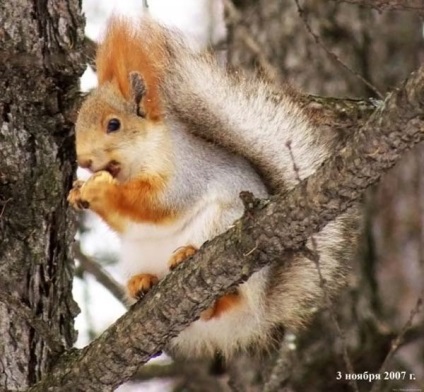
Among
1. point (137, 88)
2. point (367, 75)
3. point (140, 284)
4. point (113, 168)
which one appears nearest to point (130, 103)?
point (137, 88)

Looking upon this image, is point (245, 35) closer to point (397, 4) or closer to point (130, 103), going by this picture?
point (130, 103)

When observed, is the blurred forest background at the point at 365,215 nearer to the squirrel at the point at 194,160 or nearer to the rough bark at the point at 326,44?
the rough bark at the point at 326,44

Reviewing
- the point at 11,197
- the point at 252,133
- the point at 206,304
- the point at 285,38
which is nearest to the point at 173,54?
the point at 252,133

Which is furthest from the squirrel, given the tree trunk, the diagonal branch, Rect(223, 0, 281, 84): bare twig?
the tree trunk


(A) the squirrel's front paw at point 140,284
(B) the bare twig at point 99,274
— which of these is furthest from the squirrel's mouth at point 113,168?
(B) the bare twig at point 99,274

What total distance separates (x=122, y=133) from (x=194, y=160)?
0.16 m

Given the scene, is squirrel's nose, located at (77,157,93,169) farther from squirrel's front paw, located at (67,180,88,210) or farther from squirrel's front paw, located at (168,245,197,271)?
squirrel's front paw, located at (168,245,197,271)

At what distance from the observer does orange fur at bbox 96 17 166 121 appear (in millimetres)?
2273

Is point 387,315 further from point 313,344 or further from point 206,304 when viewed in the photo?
point 206,304

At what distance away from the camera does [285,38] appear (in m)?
3.52

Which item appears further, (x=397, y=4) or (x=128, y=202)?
(x=128, y=202)

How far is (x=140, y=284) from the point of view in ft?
7.36

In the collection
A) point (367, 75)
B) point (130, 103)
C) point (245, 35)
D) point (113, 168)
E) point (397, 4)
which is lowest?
point (397, 4)

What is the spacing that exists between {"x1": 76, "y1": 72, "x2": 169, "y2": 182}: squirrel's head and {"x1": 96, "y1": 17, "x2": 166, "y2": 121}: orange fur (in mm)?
14
